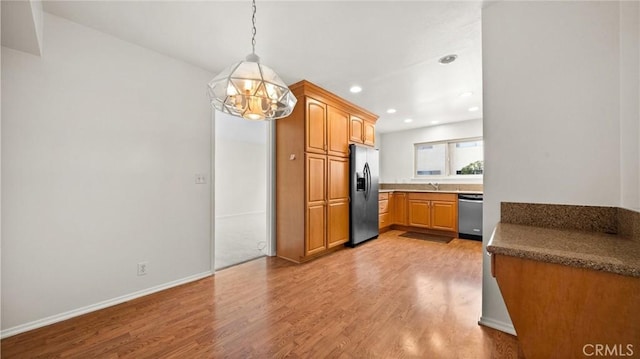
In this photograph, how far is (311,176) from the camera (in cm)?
329

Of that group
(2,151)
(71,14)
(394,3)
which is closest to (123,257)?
(2,151)

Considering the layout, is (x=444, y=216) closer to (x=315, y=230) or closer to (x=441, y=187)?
(x=441, y=187)

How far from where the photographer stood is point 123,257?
2.23 m

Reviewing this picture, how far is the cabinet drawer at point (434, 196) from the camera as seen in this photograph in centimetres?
468

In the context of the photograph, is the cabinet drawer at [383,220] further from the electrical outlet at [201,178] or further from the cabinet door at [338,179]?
the electrical outlet at [201,178]

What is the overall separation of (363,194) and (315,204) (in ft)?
3.69

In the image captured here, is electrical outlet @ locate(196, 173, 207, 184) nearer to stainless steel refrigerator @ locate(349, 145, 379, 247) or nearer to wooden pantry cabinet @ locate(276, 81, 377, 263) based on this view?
wooden pantry cabinet @ locate(276, 81, 377, 263)

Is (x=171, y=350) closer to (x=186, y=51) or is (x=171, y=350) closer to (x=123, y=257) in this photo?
(x=123, y=257)

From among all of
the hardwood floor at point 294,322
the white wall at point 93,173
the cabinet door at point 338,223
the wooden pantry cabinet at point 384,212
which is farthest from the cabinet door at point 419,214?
the white wall at point 93,173

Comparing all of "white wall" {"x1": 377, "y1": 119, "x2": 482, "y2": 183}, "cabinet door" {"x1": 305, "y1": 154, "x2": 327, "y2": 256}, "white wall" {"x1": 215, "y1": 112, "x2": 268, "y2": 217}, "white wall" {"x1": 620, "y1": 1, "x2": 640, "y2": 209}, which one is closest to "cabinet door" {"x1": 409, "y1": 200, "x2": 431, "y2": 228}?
"white wall" {"x1": 377, "y1": 119, "x2": 482, "y2": 183}

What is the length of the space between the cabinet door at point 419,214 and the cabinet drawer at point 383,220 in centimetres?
47

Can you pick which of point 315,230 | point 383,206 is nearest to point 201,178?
point 315,230

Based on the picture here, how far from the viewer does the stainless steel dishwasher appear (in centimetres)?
434

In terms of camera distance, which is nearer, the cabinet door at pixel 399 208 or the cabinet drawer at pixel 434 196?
the cabinet drawer at pixel 434 196
